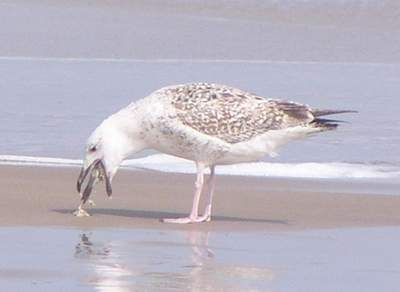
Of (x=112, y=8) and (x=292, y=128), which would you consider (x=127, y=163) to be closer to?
(x=292, y=128)

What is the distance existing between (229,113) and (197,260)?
216 cm

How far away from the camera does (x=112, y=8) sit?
2931 centimetres

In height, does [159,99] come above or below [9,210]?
above

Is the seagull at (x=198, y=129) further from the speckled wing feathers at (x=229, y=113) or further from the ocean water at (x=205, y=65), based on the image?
the ocean water at (x=205, y=65)

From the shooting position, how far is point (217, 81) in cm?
1925

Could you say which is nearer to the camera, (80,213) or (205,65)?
(80,213)

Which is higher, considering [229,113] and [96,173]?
[229,113]

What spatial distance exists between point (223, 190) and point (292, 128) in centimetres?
144

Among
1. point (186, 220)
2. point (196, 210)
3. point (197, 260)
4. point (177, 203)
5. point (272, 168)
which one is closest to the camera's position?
point (197, 260)

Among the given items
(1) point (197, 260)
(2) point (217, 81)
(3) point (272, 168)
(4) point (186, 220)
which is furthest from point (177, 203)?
(2) point (217, 81)

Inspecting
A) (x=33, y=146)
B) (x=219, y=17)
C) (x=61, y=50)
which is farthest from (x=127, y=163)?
(x=219, y=17)

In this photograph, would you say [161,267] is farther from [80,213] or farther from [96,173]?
[96,173]

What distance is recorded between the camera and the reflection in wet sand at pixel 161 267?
7.73m

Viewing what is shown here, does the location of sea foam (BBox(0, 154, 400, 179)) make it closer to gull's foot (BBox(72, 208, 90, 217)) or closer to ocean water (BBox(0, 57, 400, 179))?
ocean water (BBox(0, 57, 400, 179))
